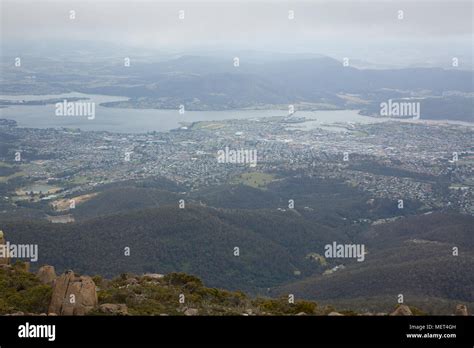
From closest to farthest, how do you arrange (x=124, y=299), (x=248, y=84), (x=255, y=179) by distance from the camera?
(x=124, y=299) → (x=255, y=179) → (x=248, y=84)

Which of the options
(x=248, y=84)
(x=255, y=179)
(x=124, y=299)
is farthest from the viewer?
(x=248, y=84)

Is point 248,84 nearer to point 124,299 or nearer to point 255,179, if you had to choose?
point 255,179

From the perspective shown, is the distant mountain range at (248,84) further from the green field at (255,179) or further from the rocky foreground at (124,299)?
the rocky foreground at (124,299)

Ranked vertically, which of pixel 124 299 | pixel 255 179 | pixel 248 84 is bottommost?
pixel 255 179

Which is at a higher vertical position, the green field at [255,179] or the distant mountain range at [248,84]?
the distant mountain range at [248,84]

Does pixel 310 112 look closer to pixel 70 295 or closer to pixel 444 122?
pixel 444 122

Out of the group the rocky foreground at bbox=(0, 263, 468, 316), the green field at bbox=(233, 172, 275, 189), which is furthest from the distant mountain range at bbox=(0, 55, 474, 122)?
the rocky foreground at bbox=(0, 263, 468, 316)

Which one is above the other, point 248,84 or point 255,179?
point 248,84

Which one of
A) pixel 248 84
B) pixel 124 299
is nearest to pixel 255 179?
pixel 124 299

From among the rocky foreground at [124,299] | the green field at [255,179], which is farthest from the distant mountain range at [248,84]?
the rocky foreground at [124,299]

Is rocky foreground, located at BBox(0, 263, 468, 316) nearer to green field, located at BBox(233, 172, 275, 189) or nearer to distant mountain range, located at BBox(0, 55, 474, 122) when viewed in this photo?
green field, located at BBox(233, 172, 275, 189)
